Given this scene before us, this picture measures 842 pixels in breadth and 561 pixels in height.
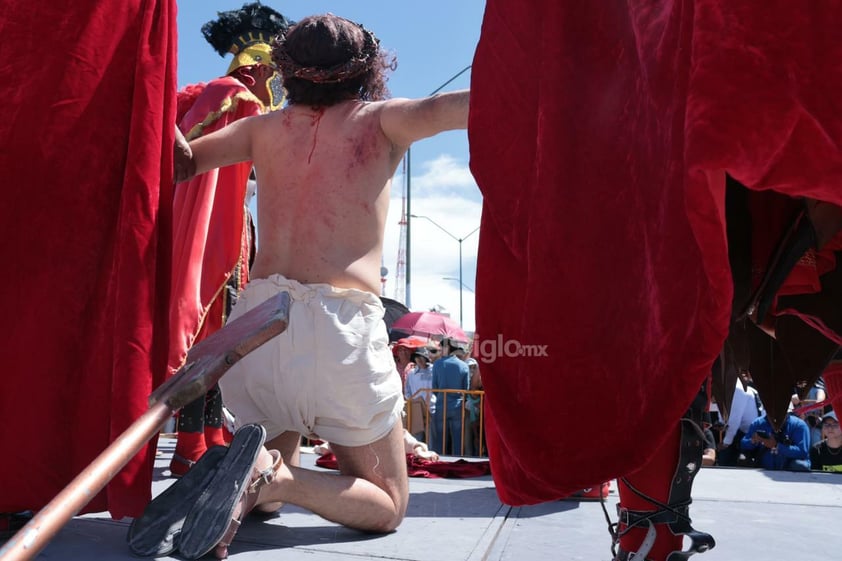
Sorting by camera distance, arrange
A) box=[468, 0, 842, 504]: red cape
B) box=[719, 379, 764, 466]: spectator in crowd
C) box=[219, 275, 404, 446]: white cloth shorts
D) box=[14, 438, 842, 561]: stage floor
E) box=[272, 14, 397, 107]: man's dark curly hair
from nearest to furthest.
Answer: box=[468, 0, 842, 504]: red cape < box=[14, 438, 842, 561]: stage floor < box=[219, 275, 404, 446]: white cloth shorts < box=[272, 14, 397, 107]: man's dark curly hair < box=[719, 379, 764, 466]: spectator in crowd

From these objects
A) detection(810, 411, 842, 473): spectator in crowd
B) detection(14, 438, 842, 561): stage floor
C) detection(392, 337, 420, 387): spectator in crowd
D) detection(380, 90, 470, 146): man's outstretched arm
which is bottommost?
detection(810, 411, 842, 473): spectator in crowd

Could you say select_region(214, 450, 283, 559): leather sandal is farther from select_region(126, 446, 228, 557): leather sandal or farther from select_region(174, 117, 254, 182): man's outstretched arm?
select_region(174, 117, 254, 182): man's outstretched arm

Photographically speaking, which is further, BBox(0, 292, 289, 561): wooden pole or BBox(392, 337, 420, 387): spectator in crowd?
BBox(392, 337, 420, 387): spectator in crowd

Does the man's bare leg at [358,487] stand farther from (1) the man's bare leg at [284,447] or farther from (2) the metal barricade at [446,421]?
(2) the metal barricade at [446,421]

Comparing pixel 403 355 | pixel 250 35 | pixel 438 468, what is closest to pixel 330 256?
pixel 250 35

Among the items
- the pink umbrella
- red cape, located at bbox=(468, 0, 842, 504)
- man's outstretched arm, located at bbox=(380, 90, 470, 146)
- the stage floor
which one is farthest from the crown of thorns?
the pink umbrella

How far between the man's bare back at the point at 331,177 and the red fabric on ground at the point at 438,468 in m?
1.97

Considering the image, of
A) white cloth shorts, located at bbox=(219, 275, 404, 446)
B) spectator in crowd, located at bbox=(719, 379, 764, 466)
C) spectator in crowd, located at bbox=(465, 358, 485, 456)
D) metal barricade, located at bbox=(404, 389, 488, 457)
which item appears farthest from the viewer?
spectator in crowd, located at bbox=(465, 358, 485, 456)

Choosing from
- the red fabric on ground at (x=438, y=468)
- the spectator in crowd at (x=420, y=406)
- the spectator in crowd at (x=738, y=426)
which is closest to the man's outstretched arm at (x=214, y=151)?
the red fabric on ground at (x=438, y=468)

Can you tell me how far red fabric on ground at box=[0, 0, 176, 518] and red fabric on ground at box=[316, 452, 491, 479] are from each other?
2244 millimetres

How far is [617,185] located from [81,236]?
4.61ft

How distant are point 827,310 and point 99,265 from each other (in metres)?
1.73

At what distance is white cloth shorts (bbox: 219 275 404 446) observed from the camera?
2.27 meters

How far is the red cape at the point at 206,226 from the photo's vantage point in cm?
303
